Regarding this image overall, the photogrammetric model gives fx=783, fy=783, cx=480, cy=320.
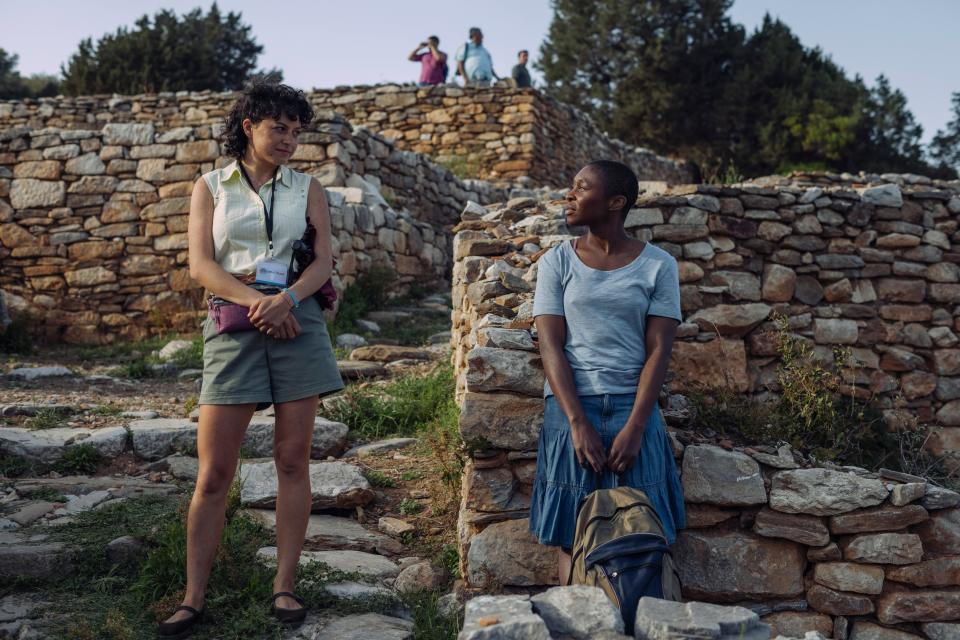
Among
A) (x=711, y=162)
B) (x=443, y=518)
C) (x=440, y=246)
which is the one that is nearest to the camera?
(x=443, y=518)

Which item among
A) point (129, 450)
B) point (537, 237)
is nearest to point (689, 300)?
point (537, 237)

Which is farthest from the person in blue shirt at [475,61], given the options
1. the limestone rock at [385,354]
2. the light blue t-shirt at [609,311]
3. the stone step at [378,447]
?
the light blue t-shirt at [609,311]

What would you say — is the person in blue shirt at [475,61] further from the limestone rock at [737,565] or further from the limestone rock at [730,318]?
the limestone rock at [737,565]

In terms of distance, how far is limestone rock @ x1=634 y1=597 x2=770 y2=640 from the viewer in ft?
5.86

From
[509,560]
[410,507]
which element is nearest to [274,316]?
[509,560]

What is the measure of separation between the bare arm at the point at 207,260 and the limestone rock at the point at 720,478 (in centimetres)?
172

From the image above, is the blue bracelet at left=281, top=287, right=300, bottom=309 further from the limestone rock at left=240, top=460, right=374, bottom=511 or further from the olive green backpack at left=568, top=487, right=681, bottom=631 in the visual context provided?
the limestone rock at left=240, top=460, right=374, bottom=511

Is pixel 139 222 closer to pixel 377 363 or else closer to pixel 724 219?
pixel 377 363

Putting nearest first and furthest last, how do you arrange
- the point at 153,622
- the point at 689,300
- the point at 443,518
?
the point at 153,622 → the point at 443,518 → the point at 689,300

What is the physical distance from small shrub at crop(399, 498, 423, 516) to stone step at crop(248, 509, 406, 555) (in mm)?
215

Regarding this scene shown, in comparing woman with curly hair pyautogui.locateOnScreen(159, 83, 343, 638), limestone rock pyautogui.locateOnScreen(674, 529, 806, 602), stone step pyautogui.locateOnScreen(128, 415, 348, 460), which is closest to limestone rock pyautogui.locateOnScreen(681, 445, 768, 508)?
limestone rock pyautogui.locateOnScreen(674, 529, 806, 602)

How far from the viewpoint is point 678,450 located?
3.01 metres

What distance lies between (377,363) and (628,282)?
11.2ft

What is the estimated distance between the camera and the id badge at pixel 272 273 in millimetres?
2438
